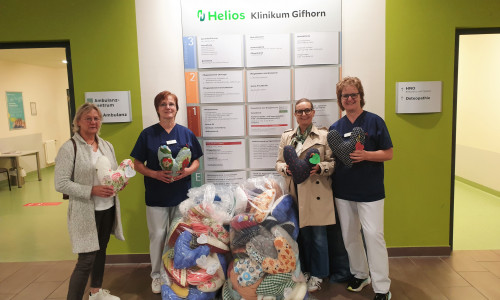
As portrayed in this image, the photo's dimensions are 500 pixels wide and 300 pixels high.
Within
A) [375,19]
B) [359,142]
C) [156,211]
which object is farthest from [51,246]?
[375,19]

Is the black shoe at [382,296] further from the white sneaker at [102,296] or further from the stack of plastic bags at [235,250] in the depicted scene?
the white sneaker at [102,296]

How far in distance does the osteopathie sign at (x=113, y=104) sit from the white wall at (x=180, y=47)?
0.59ft

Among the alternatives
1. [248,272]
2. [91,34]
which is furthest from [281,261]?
[91,34]

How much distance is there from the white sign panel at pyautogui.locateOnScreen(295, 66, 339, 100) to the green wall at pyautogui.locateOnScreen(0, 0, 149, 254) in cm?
146

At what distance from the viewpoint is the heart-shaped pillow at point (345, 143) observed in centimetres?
233

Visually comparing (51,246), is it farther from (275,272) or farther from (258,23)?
(258,23)

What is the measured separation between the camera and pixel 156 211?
9.00 feet

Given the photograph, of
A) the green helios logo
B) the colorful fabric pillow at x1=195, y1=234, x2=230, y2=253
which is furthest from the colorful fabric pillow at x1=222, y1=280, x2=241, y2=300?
the green helios logo

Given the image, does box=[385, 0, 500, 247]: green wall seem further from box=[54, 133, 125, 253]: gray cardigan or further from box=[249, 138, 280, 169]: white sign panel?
box=[54, 133, 125, 253]: gray cardigan

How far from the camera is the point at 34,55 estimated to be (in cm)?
690

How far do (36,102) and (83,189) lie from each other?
25.0 feet

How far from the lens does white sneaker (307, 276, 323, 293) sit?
105 inches

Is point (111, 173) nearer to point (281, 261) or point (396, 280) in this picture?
point (281, 261)

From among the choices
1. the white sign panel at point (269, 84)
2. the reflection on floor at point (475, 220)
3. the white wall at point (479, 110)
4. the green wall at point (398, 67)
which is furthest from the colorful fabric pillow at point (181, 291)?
the white wall at point (479, 110)
